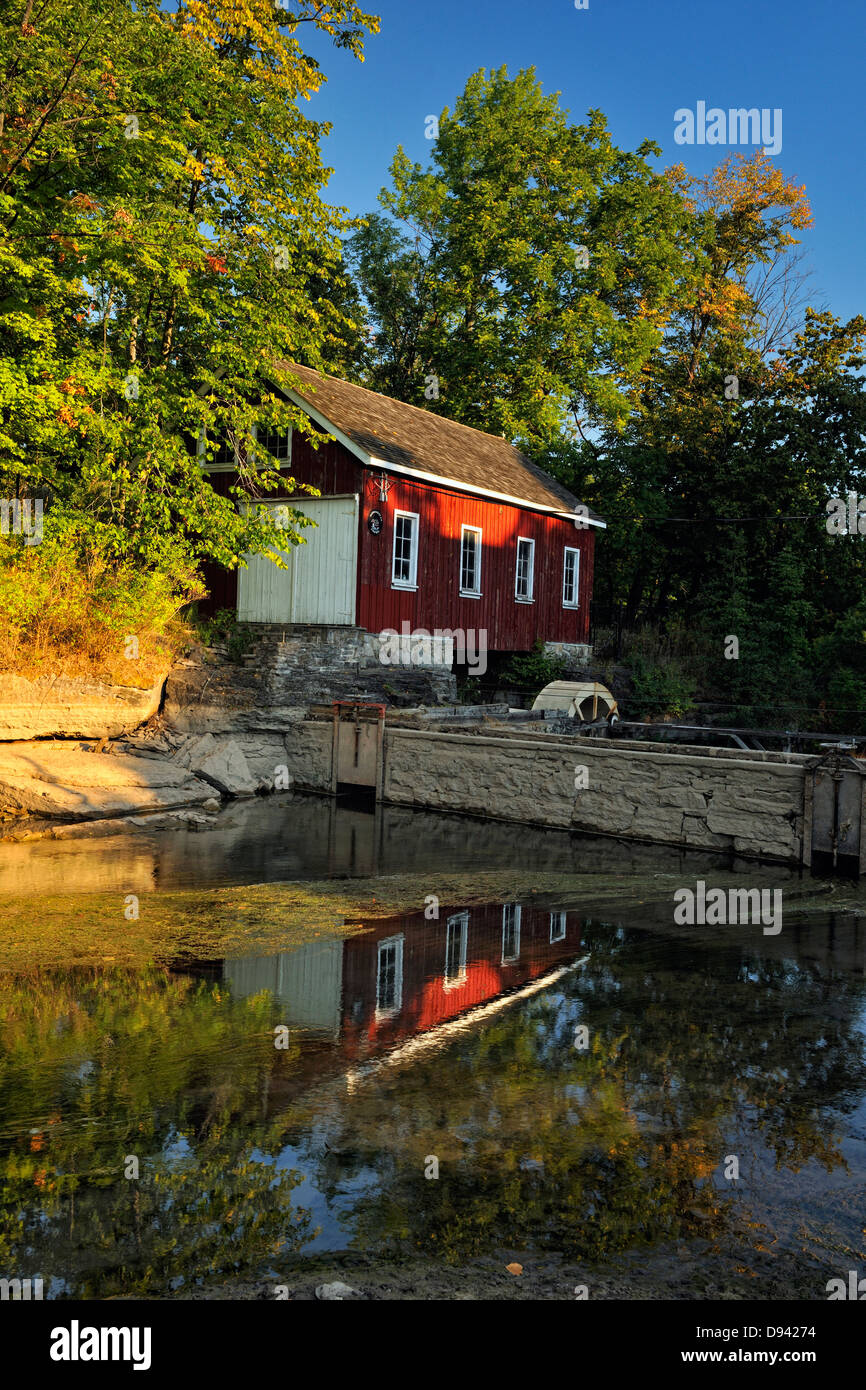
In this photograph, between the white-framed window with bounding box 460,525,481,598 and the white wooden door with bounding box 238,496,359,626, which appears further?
the white-framed window with bounding box 460,525,481,598

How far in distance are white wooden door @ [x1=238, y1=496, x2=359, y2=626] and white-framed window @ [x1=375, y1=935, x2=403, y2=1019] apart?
13003mm

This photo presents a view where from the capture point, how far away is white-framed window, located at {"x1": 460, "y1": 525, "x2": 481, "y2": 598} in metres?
24.4

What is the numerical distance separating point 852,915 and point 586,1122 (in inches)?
252

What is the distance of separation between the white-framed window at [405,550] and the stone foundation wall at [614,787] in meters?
5.54

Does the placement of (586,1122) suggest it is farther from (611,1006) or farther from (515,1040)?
(611,1006)

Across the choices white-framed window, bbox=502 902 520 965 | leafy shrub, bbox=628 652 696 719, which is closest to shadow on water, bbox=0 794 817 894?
white-framed window, bbox=502 902 520 965

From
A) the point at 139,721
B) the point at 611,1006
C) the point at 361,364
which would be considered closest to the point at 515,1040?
the point at 611,1006

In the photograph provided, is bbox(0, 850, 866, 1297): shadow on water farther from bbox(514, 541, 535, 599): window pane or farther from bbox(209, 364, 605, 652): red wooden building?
bbox(514, 541, 535, 599): window pane

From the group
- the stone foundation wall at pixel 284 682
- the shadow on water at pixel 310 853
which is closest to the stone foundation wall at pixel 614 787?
the shadow on water at pixel 310 853

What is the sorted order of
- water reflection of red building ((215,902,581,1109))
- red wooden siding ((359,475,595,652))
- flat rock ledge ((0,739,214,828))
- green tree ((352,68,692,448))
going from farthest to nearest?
green tree ((352,68,692,448))
red wooden siding ((359,475,595,652))
flat rock ledge ((0,739,214,828))
water reflection of red building ((215,902,581,1109))

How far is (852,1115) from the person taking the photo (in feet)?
18.3

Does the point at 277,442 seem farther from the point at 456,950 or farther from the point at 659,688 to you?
the point at 456,950

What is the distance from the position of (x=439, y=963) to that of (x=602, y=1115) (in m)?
3.08

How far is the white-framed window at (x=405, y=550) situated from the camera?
2219 centimetres
